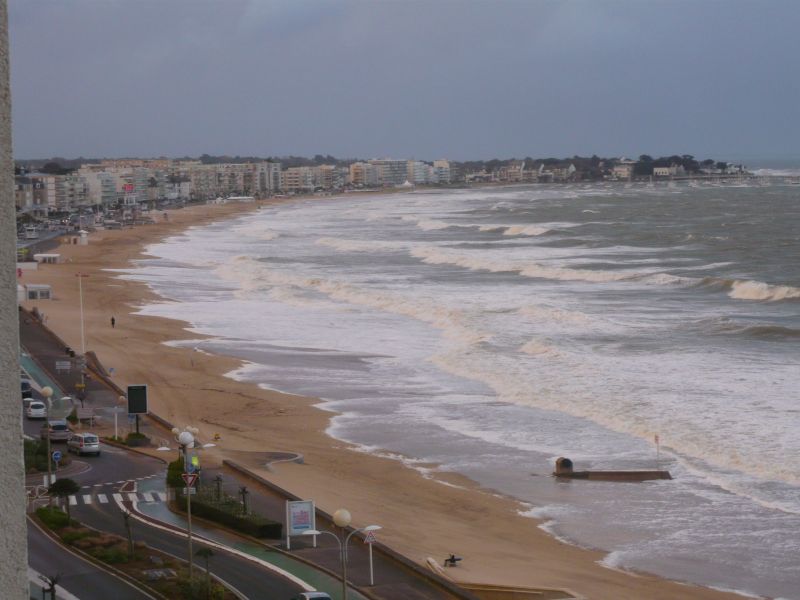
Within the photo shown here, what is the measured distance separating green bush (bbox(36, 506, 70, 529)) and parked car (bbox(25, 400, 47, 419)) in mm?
8088

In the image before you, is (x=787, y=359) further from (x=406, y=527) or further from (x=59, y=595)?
(x=59, y=595)

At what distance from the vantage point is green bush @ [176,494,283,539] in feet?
47.2

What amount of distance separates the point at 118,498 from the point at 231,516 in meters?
2.51

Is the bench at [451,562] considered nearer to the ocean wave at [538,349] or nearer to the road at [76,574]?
the road at [76,574]

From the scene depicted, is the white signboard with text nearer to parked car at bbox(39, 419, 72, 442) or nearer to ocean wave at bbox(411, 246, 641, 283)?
parked car at bbox(39, 419, 72, 442)

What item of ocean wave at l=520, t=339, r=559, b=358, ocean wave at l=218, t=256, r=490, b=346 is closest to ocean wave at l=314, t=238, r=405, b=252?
ocean wave at l=218, t=256, r=490, b=346

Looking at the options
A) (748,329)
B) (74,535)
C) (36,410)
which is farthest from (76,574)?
(748,329)

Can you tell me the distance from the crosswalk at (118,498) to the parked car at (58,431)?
3.69 m

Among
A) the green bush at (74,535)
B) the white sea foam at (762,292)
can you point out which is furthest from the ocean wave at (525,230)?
the green bush at (74,535)

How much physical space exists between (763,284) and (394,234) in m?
40.8

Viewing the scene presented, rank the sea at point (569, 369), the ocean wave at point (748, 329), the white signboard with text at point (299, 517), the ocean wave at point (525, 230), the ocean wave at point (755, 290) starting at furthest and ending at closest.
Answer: the ocean wave at point (525, 230) → the ocean wave at point (755, 290) → the ocean wave at point (748, 329) → the sea at point (569, 369) → the white signboard with text at point (299, 517)

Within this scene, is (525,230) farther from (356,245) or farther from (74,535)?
(74,535)

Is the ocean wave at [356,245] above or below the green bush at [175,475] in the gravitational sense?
below

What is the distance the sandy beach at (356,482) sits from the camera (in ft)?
45.7
